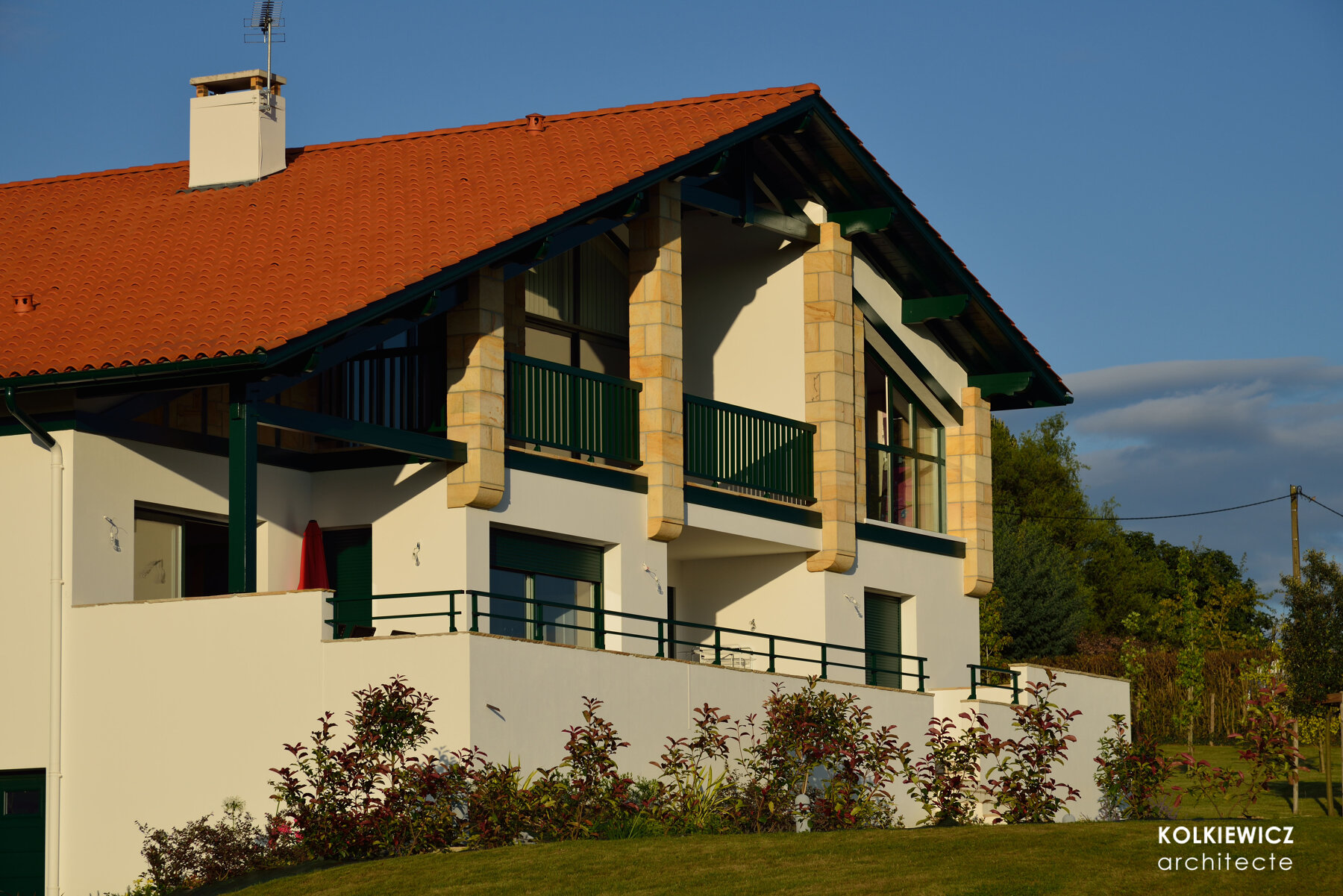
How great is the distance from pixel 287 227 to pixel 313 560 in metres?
4.58

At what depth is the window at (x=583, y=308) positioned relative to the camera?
26922mm

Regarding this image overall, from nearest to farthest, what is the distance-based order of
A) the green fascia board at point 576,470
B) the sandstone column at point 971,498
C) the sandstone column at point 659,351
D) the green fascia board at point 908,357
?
the green fascia board at point 576,470 < the sandstone column at point 659,351 < the green fascia board at point 908,357 < the sandstone column at point 971,498

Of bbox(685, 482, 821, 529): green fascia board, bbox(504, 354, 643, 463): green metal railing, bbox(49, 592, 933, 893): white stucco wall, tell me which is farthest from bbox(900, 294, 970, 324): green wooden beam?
bbox(49, 592, 933, 893): white stucco wall

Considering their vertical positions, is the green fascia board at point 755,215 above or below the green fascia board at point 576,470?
above

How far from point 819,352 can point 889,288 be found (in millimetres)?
3191

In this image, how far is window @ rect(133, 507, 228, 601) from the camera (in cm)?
2178

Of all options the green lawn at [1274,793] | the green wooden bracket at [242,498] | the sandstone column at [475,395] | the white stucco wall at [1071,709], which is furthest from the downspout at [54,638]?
the green lawn at [1274,793]

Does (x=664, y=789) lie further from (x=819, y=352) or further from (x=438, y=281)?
(x=819, y=352)

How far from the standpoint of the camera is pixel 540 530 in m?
23.8

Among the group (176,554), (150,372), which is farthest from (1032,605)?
(150,372)

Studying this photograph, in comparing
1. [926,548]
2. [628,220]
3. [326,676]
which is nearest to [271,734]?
[326,676]

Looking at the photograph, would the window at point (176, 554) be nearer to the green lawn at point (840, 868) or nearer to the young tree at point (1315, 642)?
the green lawn at point (840, 868)

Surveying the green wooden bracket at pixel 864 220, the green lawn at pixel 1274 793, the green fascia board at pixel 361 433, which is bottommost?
the green lawn at pixel 1274 793

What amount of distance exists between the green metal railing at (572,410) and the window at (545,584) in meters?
1.30
